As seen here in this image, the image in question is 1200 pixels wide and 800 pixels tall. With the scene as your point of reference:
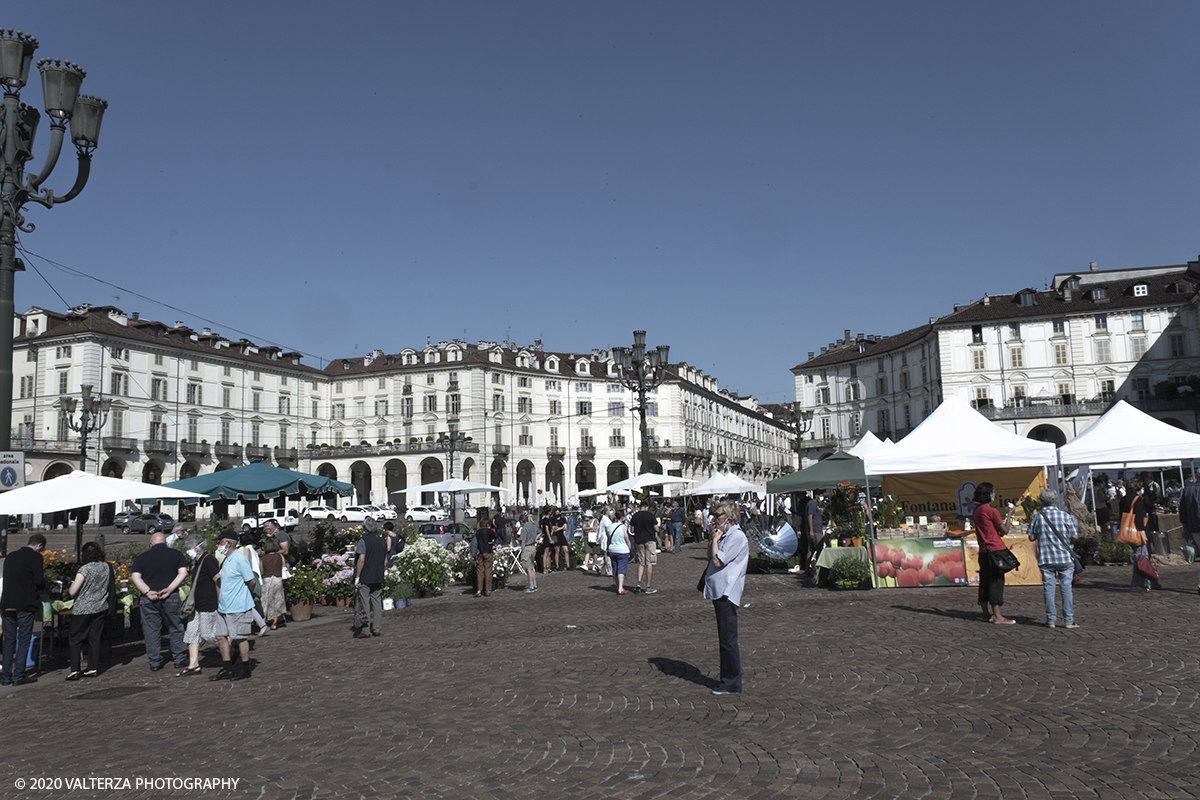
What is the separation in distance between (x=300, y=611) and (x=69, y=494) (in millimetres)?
4279

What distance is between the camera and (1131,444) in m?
18.9

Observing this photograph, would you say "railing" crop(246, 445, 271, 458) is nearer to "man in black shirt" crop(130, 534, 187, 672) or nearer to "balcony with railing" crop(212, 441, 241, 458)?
"balcony with railing" crop(212, 441, 241, 458)

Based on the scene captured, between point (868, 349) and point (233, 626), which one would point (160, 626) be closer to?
point (233, 626)

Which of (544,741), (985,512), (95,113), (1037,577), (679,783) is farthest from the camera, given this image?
(1037,577)

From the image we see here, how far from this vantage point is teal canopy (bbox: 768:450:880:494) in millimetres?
19328

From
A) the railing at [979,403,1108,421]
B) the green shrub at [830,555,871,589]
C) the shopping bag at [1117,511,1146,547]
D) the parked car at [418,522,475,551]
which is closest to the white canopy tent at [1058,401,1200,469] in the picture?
the shopping bag at [1117,511,1146,547]

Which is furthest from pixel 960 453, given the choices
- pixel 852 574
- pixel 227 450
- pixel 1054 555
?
pixel 227 450

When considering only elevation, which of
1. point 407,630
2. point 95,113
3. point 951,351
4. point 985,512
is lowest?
point 407,630

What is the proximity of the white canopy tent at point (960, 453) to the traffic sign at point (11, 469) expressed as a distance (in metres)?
12.2

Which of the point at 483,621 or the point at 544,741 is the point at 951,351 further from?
the point at 544,741

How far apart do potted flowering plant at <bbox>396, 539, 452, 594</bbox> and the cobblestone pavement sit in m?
5.26

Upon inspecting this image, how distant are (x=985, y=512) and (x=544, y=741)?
7.38m

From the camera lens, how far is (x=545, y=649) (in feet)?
34.9

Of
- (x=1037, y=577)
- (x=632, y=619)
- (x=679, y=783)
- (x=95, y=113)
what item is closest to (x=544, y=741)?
(x=679, y=783)
